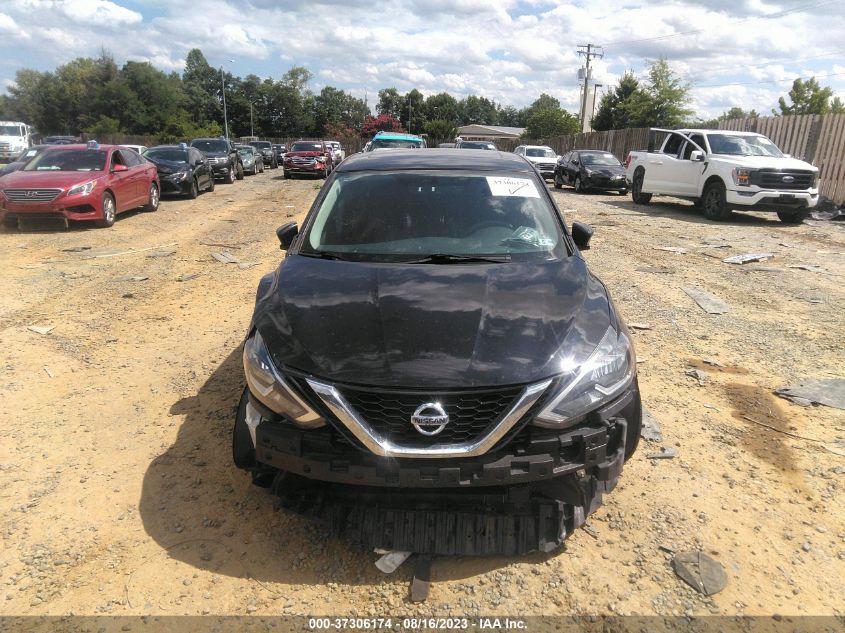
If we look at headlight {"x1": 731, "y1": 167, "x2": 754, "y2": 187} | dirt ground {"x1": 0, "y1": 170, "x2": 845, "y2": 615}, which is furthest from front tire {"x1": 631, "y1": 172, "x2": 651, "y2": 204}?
dirt ground {"x1": 0, "y1": 170, "x2": 845, "y2": 615}

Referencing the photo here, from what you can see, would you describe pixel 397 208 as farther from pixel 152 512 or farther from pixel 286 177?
pixel 286 177

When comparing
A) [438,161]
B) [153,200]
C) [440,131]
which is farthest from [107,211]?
[440,131]

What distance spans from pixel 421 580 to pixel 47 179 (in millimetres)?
11798

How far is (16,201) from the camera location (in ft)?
35.7

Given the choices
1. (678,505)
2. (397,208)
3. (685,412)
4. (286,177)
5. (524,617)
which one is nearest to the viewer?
(524,617)

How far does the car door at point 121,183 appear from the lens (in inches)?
486

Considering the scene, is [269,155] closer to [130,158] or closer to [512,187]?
[130,158]

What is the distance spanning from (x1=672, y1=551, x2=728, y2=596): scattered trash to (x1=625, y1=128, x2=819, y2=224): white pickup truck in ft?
39.4

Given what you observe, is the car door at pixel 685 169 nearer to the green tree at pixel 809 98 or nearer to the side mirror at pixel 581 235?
the side mirror at pixel 581 235

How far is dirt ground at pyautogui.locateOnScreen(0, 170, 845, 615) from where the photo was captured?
2.48 m

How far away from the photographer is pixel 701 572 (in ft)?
8.61

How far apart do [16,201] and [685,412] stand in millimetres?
11743

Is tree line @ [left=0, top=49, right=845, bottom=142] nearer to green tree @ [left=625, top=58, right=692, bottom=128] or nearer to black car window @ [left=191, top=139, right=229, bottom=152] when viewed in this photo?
green tree @ [left=625, top=58, right=692, bottom=128]

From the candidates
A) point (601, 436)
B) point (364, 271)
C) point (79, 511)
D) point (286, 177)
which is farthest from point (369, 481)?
point (286, 177)
